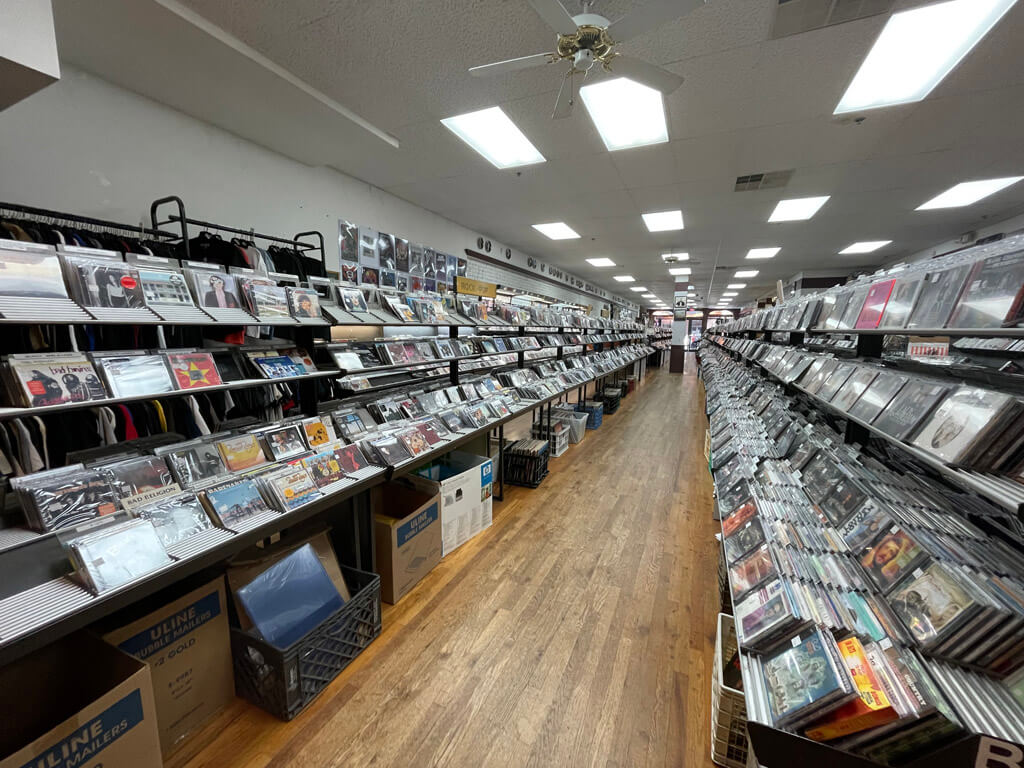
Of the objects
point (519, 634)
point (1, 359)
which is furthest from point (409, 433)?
point (1, 359)

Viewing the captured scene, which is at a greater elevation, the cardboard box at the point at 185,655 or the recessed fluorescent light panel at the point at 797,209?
the recessed fluorescent light panel at the point at 797,209

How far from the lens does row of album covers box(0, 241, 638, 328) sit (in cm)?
130

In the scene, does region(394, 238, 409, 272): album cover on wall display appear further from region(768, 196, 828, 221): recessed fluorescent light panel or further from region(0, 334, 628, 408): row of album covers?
region(768, 196, 828, 221): recessed fluorescent light panel

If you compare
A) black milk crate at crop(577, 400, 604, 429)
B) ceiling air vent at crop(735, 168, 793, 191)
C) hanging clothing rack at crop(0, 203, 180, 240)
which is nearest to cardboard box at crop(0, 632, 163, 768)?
hanging clothing rack at crop(0, 203, 180, 240)

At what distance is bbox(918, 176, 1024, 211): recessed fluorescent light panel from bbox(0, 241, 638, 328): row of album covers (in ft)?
20.3

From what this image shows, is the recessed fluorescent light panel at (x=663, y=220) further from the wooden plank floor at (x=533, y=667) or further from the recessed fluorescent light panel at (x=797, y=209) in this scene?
the wooden plank floor at (x=533, y=667)

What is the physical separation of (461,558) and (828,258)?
9787 mm

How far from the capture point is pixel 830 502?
178 centimetres

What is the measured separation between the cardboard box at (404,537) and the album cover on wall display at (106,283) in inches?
61.7

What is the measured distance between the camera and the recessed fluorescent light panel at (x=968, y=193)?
4160 millimetres

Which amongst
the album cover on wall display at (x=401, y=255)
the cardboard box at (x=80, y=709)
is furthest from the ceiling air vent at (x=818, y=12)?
the album cover on wall display at (x=401, y=255)

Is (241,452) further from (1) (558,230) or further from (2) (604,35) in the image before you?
(1) (558,230)

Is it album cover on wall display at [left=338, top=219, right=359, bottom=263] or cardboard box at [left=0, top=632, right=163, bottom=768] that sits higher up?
album cover on wall display at [left=338, top=219, right=359, bottom=263]

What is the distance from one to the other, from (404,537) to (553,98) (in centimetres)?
317
